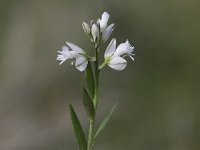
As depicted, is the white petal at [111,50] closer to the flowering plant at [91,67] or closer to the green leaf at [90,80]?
the flowering plant at [91,67]

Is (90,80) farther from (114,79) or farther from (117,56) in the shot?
(114,79)

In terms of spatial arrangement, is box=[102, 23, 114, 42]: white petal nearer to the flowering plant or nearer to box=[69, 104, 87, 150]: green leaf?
the flowering plant

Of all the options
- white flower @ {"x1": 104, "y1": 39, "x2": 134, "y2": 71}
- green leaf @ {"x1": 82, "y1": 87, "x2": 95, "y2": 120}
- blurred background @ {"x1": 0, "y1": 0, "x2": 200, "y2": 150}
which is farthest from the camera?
blurred background @ {"x1": 0, "y1": 0, "x2": 200, "y2": 150}

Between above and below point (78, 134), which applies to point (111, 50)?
above

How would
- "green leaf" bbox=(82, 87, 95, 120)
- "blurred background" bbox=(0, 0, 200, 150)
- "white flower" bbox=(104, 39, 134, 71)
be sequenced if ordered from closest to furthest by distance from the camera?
"green leaf" bbox=(82, 87, 95, 120) < "white flower" bbox=(104, 39, 134, 71) < "blurred background" bbox=(0, 0, 200, 150)

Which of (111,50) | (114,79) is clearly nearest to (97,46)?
(111,50)

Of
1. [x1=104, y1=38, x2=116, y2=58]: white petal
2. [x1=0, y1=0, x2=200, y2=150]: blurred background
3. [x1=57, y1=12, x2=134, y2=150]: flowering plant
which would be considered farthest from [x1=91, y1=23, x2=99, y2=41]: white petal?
[x1=0, y1=0, x2=200, y2=150]: blurred background

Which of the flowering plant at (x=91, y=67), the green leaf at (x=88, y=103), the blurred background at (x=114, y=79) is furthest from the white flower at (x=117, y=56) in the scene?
the blurred background at (x=114, y=79)
